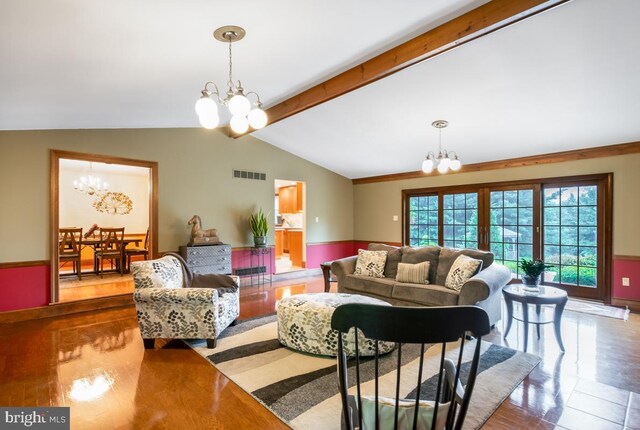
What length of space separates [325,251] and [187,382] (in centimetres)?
523

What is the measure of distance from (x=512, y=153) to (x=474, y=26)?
3330mm

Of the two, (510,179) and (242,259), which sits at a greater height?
(510,179)

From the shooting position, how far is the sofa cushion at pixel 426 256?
4121 millimetres

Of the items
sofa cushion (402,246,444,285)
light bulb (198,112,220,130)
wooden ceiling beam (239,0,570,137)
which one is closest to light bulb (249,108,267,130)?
light bulb (198,112,220,130)

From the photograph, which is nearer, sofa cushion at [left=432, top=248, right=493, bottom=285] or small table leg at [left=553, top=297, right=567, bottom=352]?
small table leg at [left=553, top=297, right=567, bottom=352]

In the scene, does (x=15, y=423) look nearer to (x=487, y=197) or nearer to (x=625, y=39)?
(x=625, y=39)

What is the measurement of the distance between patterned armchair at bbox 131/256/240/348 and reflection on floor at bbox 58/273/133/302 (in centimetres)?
221

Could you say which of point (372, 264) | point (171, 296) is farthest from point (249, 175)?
point (171, 296)

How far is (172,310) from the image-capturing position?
3.07 m

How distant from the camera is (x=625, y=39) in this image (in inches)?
104

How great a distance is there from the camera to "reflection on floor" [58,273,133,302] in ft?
15.6

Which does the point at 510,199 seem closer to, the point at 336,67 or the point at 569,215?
the point at 569,215

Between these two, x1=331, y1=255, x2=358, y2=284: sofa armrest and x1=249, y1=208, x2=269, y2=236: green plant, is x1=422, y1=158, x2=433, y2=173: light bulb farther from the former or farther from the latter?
x1=249, y1=208, x2=269, y2=236: green plant

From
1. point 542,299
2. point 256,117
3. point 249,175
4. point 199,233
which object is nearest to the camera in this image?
point 256,117
